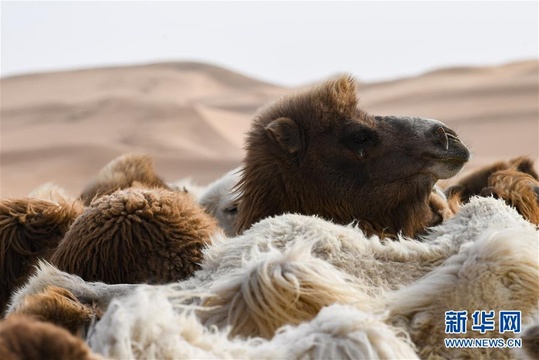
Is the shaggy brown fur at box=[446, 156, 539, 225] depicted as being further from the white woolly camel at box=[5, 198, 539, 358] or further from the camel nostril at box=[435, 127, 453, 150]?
the white woolly camel at box=[5, 198, 539, 358]

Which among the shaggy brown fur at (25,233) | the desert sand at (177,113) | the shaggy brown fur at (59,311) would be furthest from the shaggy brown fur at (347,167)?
the desert sand at (177,113)

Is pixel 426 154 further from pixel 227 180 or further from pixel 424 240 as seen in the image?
pixel 227 180

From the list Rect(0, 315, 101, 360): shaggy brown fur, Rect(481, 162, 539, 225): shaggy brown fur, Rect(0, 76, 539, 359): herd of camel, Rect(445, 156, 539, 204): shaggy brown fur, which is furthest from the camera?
Rect(445, 156, 539, 204): shaggy brown fur

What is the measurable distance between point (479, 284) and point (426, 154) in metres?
2.04

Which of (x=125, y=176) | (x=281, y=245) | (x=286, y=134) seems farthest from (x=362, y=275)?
(x=125, y=176)

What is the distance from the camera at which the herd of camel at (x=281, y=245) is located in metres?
2.84

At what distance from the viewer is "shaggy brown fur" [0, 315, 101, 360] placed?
226cm

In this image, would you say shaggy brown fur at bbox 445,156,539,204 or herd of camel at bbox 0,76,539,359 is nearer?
herd of camel at bbox 0,76,539,359

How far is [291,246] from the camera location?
3.57 m

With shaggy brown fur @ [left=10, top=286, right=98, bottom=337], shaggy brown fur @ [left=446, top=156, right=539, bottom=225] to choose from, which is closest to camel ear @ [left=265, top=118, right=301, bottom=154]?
shaggy brown fur @ [left=446, top=156, right=539, bottom=225]

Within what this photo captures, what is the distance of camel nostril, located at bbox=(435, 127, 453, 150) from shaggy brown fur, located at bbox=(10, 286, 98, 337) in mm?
2487

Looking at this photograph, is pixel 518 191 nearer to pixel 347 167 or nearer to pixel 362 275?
pixel 347 167

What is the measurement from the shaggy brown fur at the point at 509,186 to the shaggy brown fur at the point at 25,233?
1985 millimetres

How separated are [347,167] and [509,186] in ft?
2.65
